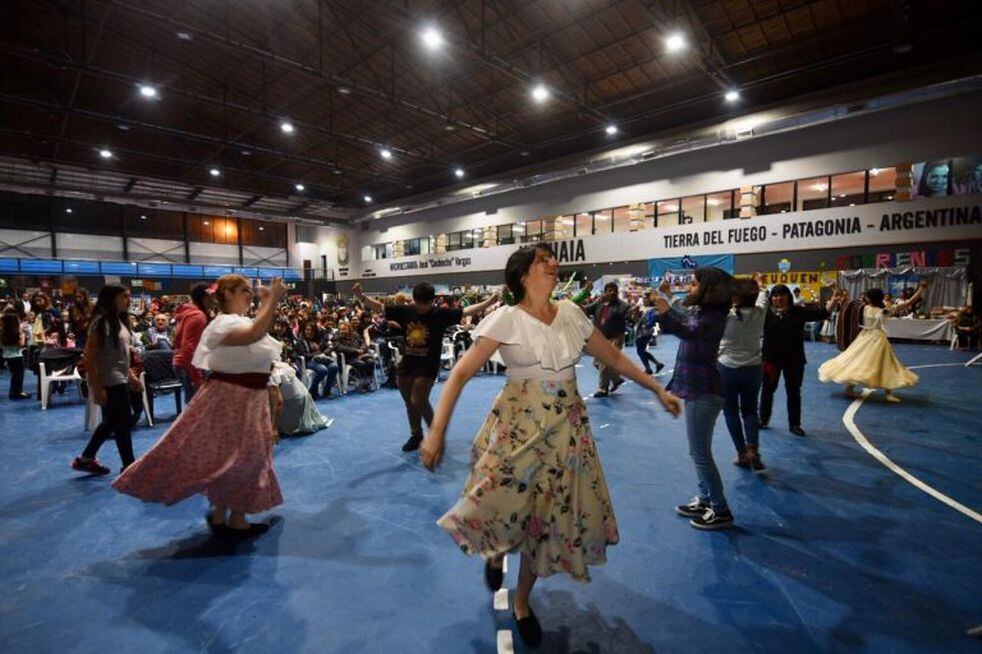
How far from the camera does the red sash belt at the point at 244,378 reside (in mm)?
2883

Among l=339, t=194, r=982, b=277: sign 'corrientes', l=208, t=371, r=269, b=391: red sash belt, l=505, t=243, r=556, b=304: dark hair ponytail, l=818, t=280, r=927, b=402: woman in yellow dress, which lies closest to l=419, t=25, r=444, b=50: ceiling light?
l=818, t=280, r=927, b=402: woman in yellow dress

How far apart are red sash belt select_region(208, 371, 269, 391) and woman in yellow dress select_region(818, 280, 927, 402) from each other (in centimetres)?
778

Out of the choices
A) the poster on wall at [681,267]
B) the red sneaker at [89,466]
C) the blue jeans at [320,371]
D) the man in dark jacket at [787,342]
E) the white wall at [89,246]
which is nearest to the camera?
the red sneaker at [89,466]

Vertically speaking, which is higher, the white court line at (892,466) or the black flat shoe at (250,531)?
the black flat shoe at (250,531)

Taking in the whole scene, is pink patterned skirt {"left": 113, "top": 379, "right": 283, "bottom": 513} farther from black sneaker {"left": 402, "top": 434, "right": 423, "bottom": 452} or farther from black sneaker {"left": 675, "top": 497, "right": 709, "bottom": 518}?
black sneaker {"left": 675, "top": 497, "right": 709, "bottom": 518}

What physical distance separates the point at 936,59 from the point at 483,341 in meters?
17.3

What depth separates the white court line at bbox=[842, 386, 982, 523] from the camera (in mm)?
3381

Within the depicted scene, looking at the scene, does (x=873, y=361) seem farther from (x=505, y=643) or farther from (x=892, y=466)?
(x=505, y=643)

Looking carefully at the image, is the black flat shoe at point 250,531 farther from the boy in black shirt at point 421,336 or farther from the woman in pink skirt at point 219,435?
the boy in black shirt at point 421,336

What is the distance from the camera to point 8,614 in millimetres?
2389

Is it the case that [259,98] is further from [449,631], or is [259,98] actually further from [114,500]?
[449,631]

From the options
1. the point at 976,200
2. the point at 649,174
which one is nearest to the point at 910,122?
the point at 976,200

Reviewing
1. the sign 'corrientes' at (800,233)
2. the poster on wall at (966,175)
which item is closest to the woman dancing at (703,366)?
the sign 'corrientes' at (800,233)

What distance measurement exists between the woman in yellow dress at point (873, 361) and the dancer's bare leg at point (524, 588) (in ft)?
22.6
